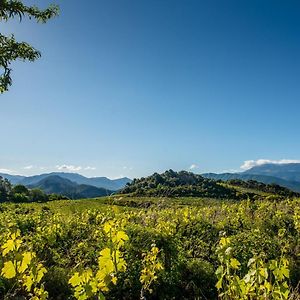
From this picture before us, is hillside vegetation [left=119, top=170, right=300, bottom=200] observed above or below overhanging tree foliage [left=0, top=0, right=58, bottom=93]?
below

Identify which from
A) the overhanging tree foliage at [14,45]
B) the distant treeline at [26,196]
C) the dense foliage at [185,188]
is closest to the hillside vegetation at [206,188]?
the dense foliage at [185,188]

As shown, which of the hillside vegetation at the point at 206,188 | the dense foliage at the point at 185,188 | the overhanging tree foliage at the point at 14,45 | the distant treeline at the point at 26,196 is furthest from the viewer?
the dense foliage at the point at 185,188

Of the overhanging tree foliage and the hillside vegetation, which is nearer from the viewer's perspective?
the overhanging tree foliage

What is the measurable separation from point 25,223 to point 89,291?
7.28 m

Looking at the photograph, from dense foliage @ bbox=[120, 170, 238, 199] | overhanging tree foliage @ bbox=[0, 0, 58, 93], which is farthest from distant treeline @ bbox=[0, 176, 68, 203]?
overhanging tree foliage @ bbox=[0, 0, 58, 93]

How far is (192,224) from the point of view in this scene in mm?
10797

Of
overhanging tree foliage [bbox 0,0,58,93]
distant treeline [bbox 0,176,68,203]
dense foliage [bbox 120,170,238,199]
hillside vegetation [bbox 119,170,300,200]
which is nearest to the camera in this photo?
overhanging tree foliage [bbox 0,0,58,93]

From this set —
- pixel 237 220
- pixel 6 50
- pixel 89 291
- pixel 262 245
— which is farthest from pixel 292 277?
pixel 6 50

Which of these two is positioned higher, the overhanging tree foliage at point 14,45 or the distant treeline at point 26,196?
the overhanging tree foliage at point 14,45

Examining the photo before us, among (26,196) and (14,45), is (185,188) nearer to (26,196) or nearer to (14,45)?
(26,196)

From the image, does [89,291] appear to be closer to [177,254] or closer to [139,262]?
[139,262]

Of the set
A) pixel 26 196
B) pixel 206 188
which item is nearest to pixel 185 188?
pixel 206 188

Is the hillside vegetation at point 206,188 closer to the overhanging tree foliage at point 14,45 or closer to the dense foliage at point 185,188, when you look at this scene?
the dense foliage at point 185,188

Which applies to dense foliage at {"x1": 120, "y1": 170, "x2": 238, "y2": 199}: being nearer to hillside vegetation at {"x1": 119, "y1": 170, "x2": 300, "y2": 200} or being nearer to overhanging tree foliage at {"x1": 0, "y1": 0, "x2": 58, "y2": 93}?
hillside vegetation at {"x1": 119, "y1": 170, "x2": 300, "y2": 200}
